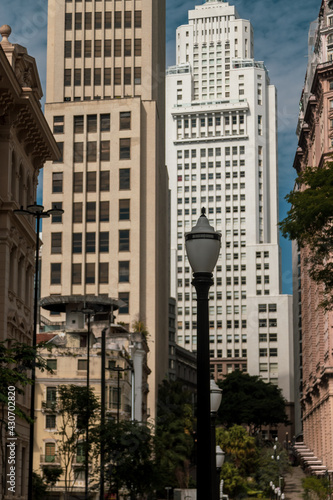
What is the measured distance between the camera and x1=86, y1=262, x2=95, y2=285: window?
11277 cm

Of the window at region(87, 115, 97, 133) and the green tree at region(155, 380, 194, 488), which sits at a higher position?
the window at region(87, 115, 97, 133)

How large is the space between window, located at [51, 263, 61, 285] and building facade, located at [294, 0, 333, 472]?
31349 millimetres

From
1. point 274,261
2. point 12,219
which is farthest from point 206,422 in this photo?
point 274,261

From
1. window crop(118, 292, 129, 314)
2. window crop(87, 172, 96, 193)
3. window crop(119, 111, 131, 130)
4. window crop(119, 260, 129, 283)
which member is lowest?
window crop(118, 292, 129, 314)

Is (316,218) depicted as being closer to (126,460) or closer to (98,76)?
(126,460)

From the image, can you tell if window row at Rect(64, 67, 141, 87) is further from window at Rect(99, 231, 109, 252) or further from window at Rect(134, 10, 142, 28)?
window at Rect(99, 231, 109, 252)

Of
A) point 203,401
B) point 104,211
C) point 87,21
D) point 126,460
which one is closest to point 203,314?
point 203,401

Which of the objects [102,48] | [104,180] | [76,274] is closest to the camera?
[76,274]

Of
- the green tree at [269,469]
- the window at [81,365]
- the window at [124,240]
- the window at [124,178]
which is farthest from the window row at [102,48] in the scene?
the window at [81,365]

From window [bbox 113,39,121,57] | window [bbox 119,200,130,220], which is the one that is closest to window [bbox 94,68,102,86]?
window [bbox 113,39,121,57]

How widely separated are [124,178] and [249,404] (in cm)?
4551

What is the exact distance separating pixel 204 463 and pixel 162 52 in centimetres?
12443

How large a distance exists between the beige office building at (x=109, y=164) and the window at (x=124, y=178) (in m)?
0.13

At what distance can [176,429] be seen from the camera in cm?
9519
